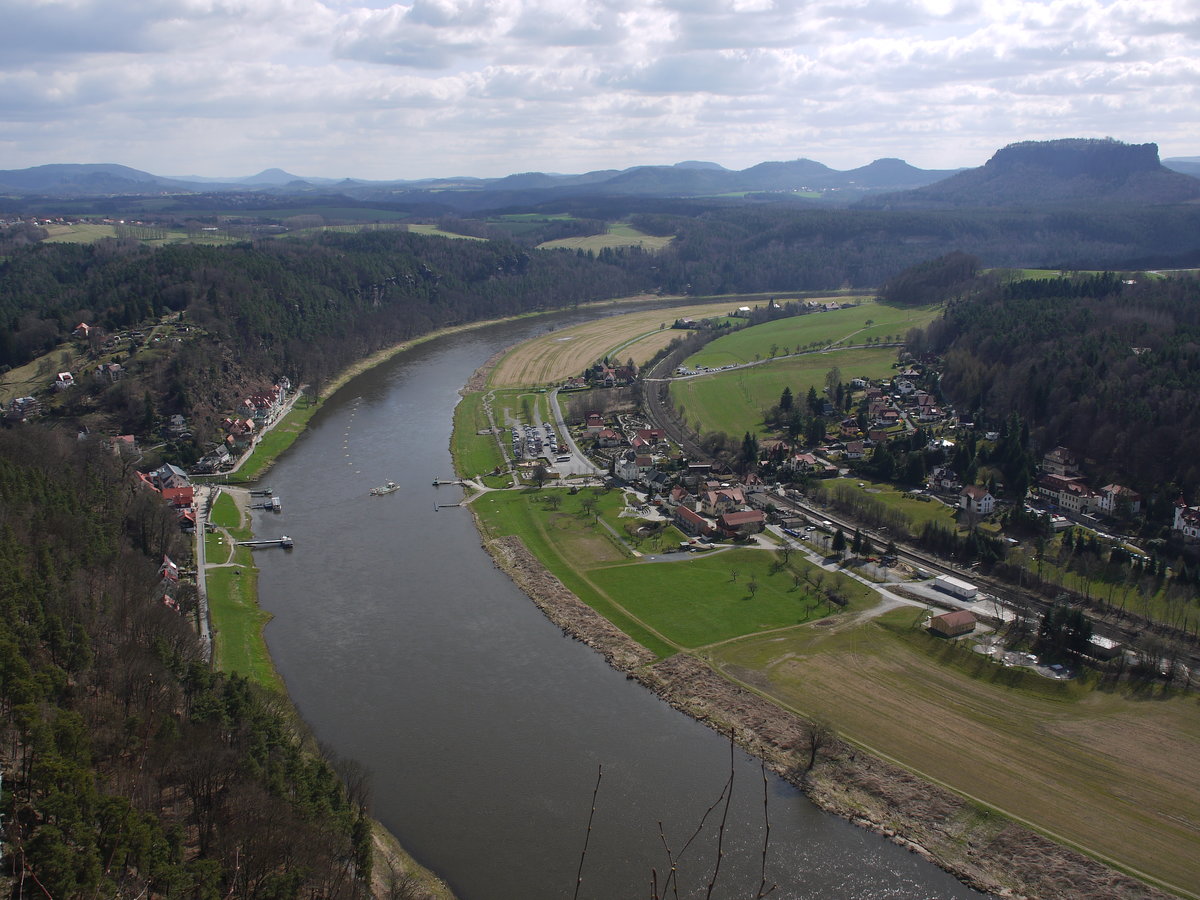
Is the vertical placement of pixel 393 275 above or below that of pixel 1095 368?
above

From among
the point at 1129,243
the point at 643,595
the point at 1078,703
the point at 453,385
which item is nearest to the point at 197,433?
the point at 453,385

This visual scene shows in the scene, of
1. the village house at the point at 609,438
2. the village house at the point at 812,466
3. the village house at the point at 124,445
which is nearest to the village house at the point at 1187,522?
the village house at the point at 812,466

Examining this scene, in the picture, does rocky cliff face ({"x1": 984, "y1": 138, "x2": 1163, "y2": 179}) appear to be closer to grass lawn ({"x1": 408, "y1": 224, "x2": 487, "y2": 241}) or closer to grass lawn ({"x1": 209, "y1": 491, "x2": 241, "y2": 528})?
Answer: grass lawn ({"x1": 408, "y1": 224, "x2": 487, "y2": 241})

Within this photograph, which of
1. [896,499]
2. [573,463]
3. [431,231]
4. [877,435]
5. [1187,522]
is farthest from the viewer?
[431,231]

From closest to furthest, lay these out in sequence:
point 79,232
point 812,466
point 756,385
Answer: point 812,466 → point 756,385 → point 79,232

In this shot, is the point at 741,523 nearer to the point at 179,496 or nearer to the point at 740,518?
the point at 740,518

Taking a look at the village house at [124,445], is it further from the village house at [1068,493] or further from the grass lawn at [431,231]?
the grass lawn at [431,231]

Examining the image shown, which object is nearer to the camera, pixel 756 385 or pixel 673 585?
pixel 673 585

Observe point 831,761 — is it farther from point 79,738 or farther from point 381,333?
point 381,333

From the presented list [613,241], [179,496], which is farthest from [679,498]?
[613,241]
